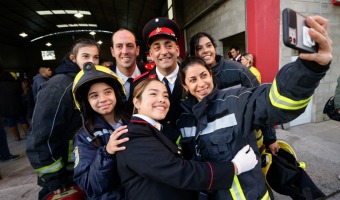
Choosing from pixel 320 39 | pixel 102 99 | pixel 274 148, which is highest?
pixel 320 39

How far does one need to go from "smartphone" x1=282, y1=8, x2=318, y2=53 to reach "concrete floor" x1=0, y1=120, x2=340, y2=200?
92.4 inches

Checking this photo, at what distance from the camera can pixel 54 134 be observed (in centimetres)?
154

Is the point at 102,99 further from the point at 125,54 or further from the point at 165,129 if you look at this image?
the point at 125,54

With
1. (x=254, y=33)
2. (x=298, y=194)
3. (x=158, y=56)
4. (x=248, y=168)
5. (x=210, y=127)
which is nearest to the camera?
(x=248, y=168)

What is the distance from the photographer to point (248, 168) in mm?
1111

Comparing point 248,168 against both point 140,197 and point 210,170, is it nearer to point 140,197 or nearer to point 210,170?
point 210,170

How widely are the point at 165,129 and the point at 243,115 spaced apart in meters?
0.61

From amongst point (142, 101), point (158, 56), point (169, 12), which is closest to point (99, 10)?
point (169, 12)

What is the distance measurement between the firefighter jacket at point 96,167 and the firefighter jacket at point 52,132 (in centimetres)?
30

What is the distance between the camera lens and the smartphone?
685 millimetres

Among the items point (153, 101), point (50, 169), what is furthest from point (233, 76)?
point (50, 169)

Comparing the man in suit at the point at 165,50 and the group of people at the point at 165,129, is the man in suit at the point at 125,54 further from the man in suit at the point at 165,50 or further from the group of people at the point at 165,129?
the group of people at the point at 165,129

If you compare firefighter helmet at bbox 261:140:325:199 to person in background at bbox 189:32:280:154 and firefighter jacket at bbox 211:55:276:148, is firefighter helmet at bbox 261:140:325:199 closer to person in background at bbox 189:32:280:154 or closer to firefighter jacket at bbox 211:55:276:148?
person in background at bbox 189:32:280:154

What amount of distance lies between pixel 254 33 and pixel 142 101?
3.85 meters
